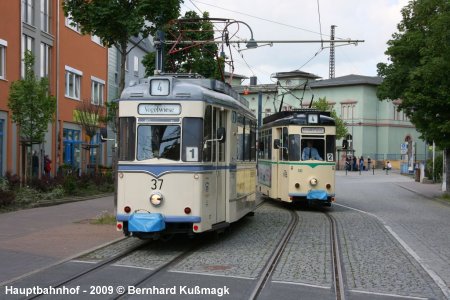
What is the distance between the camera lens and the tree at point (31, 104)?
22.1 m

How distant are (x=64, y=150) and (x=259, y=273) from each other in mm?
26768

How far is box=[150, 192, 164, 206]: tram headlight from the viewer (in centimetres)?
1110

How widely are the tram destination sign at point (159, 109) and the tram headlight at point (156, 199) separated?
1.48 m

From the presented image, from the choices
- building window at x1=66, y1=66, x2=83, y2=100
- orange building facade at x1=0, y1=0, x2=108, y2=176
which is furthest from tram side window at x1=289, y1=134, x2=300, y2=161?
building window at x1=66, y1=66, x2=83, y2=100

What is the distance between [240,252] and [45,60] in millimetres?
23063

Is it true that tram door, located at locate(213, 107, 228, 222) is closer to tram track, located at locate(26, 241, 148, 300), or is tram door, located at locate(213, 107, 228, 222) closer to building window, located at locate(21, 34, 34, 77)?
tram track, located at locate(26, 241, 148, 300)

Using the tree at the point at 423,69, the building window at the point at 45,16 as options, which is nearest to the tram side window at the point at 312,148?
the tree at the point at 423,69

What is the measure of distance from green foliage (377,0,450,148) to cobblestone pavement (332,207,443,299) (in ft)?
38.2

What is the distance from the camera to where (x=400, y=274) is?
9.61 metres

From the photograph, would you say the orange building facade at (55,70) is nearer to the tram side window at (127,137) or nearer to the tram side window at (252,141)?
the tram side window at (252,141)

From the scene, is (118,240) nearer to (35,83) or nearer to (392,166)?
(35,83)

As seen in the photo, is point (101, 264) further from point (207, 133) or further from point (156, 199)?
point (207, 133)

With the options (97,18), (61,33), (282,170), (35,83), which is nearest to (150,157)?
(97,18)

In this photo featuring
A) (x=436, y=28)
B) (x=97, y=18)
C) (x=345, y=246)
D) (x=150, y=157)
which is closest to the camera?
(x=150, y=157)
